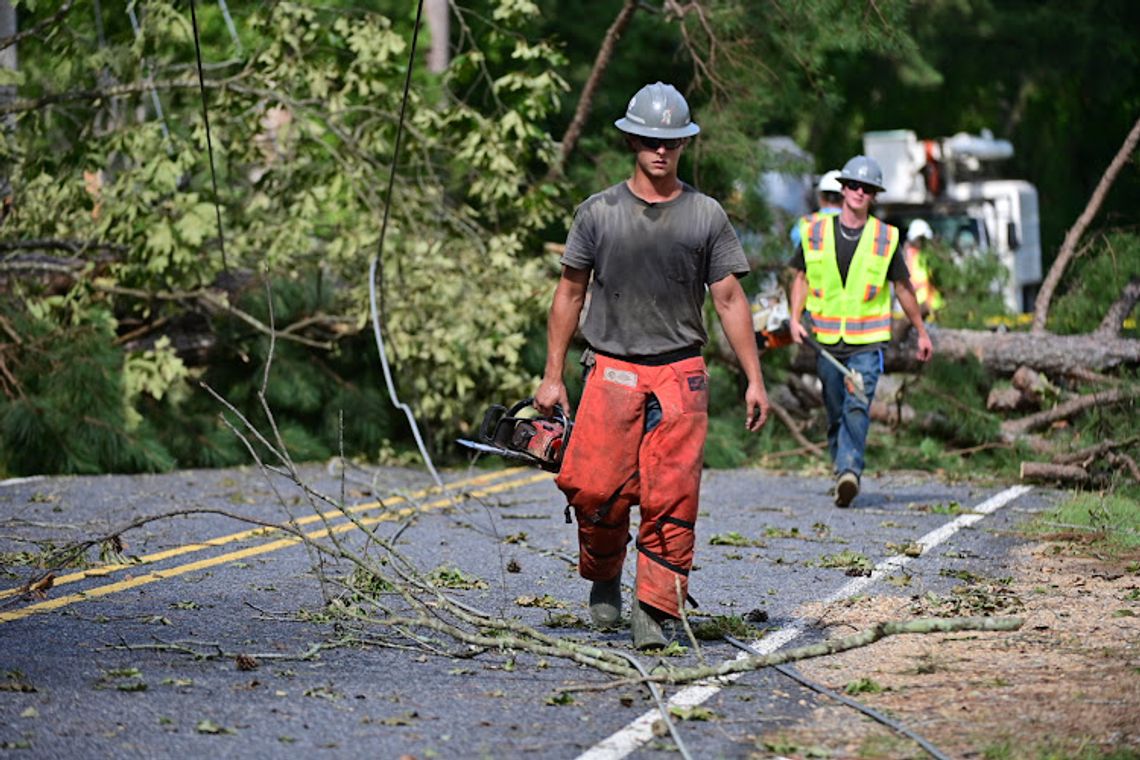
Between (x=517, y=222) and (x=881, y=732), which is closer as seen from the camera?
(x=881, y=732)

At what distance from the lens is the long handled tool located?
1167cm

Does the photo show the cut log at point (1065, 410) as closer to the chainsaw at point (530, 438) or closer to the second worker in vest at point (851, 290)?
the second worker in vest at point (851, 290)

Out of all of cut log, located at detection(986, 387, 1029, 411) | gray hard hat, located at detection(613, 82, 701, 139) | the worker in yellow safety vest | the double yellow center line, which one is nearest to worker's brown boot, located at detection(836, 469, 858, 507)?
the double yellow center line

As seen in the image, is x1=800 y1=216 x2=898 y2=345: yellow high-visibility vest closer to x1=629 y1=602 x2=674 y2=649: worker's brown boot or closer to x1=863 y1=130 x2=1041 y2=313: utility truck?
x1=629 y1=602 x2=674 y2=649: worker's brown boot

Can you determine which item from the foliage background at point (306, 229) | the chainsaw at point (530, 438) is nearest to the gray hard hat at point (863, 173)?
the foliage background at point (306, 229)

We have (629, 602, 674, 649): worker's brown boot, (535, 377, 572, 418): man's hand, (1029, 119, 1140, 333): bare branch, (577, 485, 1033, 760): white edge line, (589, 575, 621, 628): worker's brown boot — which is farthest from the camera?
(1029, 119, 1140, 333): bare branch

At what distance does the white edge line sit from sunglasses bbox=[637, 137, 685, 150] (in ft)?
6.13

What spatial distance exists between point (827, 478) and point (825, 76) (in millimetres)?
5180

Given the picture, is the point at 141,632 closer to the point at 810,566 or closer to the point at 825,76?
the point at 810,566

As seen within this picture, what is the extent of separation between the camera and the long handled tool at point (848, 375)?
1167 centimetres

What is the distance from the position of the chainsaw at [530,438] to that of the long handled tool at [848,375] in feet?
14.9

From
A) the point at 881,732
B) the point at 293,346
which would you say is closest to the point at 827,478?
the point at 293,346

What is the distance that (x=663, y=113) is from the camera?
23.2ft

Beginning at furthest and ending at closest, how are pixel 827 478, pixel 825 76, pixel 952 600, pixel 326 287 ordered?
pixel 825 76
pixel 326 287
pixel 827 478
pixel 952 600
